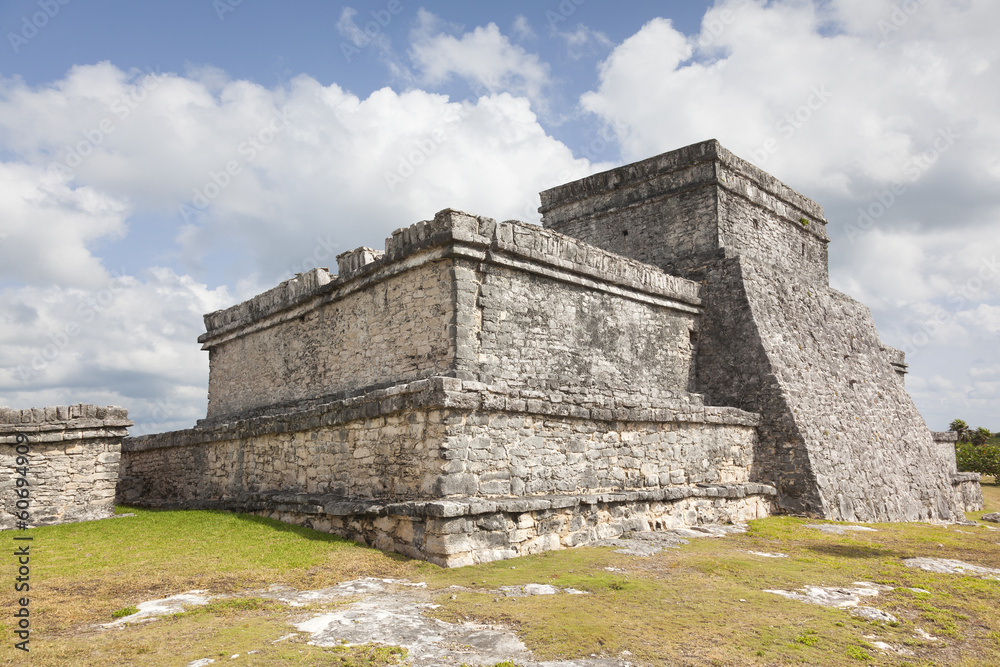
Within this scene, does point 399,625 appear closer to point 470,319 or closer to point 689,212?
point 470,319

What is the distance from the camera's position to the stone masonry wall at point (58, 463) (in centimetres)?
1005

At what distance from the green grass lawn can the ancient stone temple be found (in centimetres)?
89

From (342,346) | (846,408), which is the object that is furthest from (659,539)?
(846,408)

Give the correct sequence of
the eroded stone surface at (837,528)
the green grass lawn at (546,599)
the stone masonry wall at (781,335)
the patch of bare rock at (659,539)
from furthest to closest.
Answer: the stone masonry wall at (781,335) → the eroded stone surface at (837,528) → the patch of bare rock at (659,539) → the green grass lawn at (546,599)

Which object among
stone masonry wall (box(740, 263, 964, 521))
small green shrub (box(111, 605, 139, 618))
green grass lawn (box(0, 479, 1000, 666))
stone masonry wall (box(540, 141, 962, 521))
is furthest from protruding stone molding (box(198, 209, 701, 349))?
small green shrub (box(111, 605, 139, 618))

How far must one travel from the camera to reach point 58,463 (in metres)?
10.4

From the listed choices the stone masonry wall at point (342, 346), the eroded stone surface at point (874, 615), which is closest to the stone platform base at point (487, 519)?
the stone masonry wall at point (342, 346)

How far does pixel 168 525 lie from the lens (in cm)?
948

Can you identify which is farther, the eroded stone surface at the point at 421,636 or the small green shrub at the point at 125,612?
the small green shrub at the point at 125,612

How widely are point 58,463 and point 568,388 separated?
800cm

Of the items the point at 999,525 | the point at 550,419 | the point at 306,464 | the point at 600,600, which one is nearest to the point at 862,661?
the point at 600,600

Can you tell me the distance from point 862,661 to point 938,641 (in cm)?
104

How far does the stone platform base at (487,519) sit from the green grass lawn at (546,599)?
26 centimetres

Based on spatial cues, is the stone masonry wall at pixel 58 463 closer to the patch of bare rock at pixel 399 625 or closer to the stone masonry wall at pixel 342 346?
the stone masonry wall at pixel 342 346
